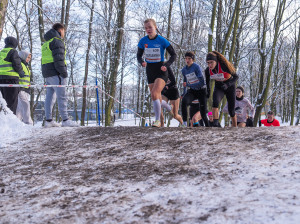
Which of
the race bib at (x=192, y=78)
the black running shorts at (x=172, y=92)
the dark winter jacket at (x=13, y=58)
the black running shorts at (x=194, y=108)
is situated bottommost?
the black running shorts at (x=194, y=108)

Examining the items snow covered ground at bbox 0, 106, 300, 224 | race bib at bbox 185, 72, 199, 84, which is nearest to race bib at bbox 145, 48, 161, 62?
race bib at bbox 185, 72, 199, 84

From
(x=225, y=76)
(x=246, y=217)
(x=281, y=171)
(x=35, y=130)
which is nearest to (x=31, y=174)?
(x=246, y=217)

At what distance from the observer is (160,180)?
2041 millimetres

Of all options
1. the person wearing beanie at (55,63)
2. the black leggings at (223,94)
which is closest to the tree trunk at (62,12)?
the person wearing beanie at (55,63)

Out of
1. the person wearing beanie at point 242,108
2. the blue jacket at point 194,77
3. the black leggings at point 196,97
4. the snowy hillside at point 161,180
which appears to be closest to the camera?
the snowy hillside at point 161,180

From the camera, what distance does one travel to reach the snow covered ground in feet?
4.94

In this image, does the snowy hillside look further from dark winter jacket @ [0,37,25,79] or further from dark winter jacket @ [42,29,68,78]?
dark winter jacket @ [0,37,25,79]

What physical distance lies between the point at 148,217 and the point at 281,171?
1.16m

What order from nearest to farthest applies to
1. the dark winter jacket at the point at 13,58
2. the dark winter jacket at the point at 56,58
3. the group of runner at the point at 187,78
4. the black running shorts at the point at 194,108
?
1. the group of runner at the point at 187,78
2. the dark winter jacket at the point at 56,58
3. the dark winter jacket at the point at 13,58
4. the black running shorts at the point at 194,108

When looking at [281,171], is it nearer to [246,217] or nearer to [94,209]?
[246,217]

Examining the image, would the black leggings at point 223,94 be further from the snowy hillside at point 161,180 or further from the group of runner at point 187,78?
the snowy hillside at point 161,180

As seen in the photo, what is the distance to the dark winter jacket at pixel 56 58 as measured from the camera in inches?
201

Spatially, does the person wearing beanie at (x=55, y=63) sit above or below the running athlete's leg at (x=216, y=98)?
above

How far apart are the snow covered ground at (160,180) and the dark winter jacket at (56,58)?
6.91 feet
